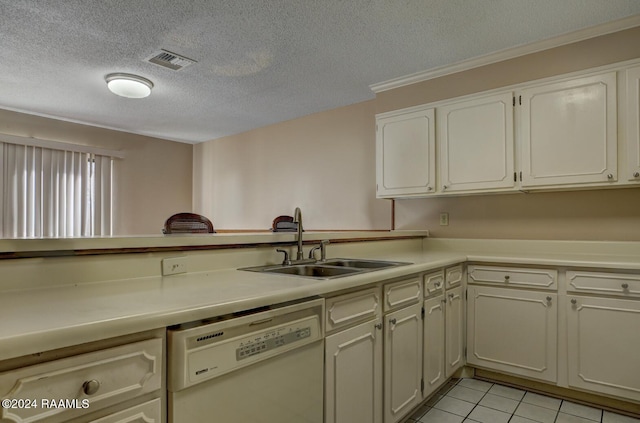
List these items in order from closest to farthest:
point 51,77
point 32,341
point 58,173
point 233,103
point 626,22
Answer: point 32,341
point 626,22
point 51,77
point 233,103
point 58,173

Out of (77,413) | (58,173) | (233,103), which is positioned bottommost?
(77,413)

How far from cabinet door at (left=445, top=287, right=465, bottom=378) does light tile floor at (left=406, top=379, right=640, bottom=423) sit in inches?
6.2

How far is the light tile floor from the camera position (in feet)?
6.72

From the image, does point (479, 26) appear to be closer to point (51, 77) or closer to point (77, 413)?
point (77, 413)

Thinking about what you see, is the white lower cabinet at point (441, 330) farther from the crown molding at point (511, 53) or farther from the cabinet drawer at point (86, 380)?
the crown molding at point (511, 53)

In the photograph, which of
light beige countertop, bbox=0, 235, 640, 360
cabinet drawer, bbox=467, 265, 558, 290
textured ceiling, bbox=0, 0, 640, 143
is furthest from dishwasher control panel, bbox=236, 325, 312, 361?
textured ceiling, bbox=0, 0, 640, 143

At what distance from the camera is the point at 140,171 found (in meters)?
5.48

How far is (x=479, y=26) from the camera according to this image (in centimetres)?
250

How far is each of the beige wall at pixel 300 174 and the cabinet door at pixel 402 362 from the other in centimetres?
184

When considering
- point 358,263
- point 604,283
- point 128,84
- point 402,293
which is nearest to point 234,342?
point 402,293

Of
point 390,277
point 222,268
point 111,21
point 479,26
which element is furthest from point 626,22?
point 111,21

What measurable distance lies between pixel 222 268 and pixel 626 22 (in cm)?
297

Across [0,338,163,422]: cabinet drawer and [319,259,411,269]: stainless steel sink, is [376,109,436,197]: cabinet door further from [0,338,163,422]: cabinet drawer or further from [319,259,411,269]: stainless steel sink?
[0,338,163,422]: cabinet drawer

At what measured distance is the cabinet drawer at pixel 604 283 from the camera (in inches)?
80.1
